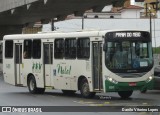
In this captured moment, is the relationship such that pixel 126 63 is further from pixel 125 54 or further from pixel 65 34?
pixel 65 34

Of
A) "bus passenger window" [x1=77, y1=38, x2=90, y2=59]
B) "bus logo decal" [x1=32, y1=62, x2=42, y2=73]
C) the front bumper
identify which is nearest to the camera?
the front bumper

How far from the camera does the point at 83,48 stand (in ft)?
70.1

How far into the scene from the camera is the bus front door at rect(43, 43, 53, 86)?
77.2 feet

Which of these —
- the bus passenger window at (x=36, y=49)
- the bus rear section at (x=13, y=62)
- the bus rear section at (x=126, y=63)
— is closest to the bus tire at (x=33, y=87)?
the bus rear section at (x=13, y=62)

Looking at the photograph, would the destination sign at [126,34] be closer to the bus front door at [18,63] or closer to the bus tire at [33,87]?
the bus tire at [33,87]

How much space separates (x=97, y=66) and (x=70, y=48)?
205 centimetres

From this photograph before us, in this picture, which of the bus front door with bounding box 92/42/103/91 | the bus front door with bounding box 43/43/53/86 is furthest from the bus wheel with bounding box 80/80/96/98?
the bus front door with bounding box 43/43/53/86

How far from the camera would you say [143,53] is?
20688 millimetres

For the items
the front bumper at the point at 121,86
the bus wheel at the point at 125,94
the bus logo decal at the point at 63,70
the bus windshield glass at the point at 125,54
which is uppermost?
the bus windshield glass at the point at 125,54

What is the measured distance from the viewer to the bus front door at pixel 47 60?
2353 centimetres

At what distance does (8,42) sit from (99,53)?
297 inches

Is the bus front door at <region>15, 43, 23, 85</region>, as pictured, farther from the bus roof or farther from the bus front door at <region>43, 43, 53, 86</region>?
the bus front door at <region>43, 43, 53, 86</region>

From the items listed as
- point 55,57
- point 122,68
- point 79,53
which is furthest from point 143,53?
point 55,57

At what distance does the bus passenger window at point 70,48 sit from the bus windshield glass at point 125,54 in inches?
87.2
